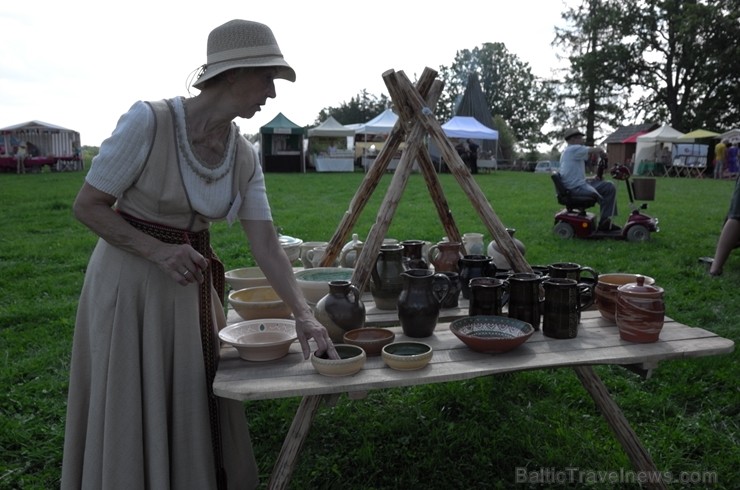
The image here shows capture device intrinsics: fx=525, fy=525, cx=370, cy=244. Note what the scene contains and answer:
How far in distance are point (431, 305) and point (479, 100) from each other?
29.7m

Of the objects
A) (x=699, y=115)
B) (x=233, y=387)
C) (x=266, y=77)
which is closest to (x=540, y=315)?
(x=233, y=387)

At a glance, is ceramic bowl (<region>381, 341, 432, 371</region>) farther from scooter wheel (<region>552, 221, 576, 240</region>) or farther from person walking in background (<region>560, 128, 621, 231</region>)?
person walking in background (<region>560, 128, 621, 231</region>)

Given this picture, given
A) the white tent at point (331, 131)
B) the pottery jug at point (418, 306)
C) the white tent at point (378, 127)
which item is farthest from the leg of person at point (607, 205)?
the white tent at point (331, 131)

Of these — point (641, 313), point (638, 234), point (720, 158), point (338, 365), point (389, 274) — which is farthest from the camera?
point (720, 158)

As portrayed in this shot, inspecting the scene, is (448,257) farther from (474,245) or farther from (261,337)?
(261,337)

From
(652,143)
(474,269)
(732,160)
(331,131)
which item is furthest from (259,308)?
(652,143)

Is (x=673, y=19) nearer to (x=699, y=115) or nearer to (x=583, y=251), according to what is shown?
(x=699, y=115)

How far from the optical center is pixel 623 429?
7.34 ft

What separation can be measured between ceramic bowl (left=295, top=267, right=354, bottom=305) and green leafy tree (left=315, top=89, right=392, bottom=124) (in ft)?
152

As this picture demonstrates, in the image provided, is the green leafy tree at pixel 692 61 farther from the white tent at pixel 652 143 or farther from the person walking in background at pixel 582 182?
the person walking in background at pixel 582 182

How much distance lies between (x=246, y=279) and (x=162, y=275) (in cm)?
95

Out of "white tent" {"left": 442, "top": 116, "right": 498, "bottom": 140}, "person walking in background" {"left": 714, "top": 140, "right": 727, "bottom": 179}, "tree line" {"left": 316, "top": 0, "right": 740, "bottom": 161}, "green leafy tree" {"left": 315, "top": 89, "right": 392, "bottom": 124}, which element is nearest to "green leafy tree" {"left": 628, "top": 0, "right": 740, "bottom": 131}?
"tree line" {"left": 316, "top": 0, "right": 740, "bottom": 161}

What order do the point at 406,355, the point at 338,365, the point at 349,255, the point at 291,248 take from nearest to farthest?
the point at 338,365
the point at 406,355
the point at 349,255
the point at 291,248

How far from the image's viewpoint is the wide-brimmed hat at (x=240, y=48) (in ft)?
5.29
